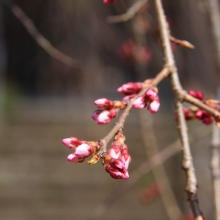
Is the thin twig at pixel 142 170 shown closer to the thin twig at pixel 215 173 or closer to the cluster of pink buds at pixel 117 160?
the thin twig at pixel 215 173

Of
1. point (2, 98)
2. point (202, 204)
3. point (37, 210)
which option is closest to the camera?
point (202, 204)

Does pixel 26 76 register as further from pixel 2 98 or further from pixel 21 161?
pixel 21 161

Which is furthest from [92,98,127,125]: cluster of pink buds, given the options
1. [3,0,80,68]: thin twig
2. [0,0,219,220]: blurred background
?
[0,0,219,220]: blurred background

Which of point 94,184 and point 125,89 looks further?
point 94,184

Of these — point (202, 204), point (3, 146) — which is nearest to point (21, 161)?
point (3, 146)

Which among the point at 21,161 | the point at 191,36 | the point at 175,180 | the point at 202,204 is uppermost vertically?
the point at 191,36

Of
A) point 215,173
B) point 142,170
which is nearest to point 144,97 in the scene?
point 215,173

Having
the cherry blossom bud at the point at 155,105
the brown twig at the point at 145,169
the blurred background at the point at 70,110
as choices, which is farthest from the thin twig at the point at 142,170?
the blurred background at the point at 70,110
